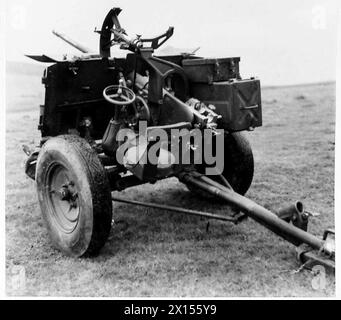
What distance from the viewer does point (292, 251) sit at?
4805 mm

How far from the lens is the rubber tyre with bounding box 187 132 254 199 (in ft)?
19.7

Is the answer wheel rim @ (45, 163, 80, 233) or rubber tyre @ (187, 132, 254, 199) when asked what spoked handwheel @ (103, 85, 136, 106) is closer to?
wheel rim @ (45, 163, 80, 233)

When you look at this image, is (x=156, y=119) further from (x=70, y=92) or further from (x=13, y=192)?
(x=13, y=192)

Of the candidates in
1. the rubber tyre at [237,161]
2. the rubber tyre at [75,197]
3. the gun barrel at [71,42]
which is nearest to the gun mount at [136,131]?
the rubber tyre at [75,197]

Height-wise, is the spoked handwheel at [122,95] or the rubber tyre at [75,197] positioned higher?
the spoked handwheel at [122,95]

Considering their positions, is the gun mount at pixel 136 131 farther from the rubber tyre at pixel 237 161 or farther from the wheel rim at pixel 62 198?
the rubber tyre at pixel 237 161

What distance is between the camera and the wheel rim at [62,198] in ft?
15.6

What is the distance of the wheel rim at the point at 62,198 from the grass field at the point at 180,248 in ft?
1.02

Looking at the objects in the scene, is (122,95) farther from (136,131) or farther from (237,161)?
(237,161)

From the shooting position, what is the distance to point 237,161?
237 inches

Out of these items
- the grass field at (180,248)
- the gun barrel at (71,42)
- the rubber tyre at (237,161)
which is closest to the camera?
the grass field at (180,248)

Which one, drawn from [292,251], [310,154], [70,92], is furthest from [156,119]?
[310,154]

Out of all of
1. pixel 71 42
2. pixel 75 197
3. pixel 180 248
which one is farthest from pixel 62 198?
pixel 71 42
